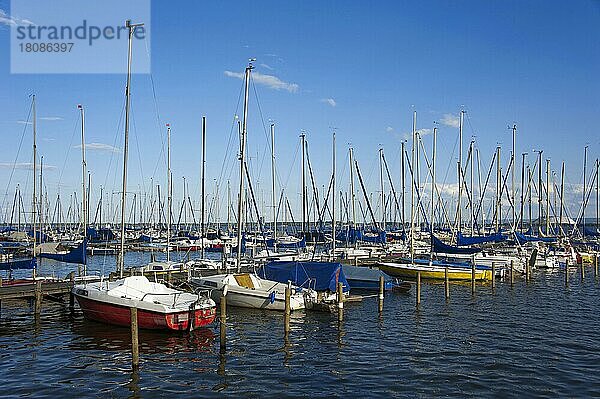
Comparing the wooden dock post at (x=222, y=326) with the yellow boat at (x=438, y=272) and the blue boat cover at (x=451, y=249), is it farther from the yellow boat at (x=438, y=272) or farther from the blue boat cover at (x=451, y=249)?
the blue boat cover at (x=451, y=249)

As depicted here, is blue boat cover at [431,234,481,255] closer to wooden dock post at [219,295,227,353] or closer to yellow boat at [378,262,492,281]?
yellow boat at [378,262,492,281]

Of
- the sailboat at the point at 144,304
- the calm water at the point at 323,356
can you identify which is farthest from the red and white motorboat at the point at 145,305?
the calm water at the point at 323,356

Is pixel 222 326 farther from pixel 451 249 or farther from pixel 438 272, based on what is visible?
pixel 451 249

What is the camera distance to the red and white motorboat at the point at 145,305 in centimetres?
2434

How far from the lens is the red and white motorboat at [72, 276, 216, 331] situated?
24.3 metres

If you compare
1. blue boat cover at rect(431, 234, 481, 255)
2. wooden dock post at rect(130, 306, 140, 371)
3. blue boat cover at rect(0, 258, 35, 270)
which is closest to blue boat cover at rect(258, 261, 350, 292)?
wooden dock post at rect(130, 306, 140, 371)

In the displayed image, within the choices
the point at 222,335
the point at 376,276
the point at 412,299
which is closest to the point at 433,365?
the point at 222,335

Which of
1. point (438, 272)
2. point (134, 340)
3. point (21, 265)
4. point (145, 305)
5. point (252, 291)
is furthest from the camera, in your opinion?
point (438, 272)

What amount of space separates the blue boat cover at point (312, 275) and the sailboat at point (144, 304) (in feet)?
25.7

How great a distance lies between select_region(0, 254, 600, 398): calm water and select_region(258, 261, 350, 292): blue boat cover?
2101 mm

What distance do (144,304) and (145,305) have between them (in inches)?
2.8

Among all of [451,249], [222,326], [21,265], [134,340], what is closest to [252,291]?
[222,326]

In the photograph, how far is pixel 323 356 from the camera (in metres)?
22.6

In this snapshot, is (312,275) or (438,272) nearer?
(312,275)
